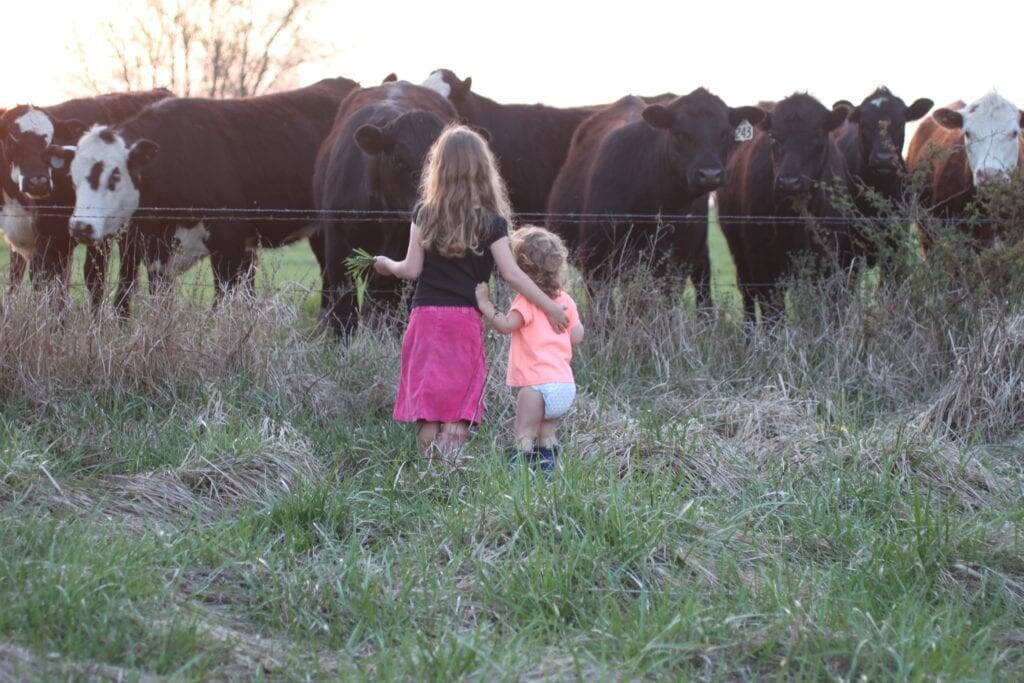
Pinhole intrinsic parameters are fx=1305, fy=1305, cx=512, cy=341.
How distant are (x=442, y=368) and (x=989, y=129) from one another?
624 cm

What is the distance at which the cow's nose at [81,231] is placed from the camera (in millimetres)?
9312

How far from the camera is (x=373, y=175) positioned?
9.01 meters

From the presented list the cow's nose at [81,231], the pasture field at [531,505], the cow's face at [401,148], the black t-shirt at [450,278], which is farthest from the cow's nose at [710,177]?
the cow's nose at [81,231]

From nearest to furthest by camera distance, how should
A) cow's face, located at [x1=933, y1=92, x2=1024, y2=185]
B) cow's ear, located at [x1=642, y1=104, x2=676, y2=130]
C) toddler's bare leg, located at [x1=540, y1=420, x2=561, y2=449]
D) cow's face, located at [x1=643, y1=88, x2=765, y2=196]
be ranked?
toddler's bare leg, located at [x1=540, y1=420, x2=561, y2=449] → cow's face, located at [x1=643, y1=88, x2=765, y2=196] → cow's ear, located at [x1=642, y1=104, x2=676, y2=130] → cow's face, located at [x1=933, y1=92, x2=1024, y2=185]

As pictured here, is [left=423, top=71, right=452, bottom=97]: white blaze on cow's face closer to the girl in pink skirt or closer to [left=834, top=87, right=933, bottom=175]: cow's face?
[left=834, top=87, right=933, bottom=175]: cow's face

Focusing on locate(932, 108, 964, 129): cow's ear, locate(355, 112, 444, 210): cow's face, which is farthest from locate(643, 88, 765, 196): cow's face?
locate(932, 108, 964, 129): cow's ear

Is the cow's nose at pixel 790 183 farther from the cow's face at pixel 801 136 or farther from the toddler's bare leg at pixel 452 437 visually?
the toddler's bare leg at pixel 452 437

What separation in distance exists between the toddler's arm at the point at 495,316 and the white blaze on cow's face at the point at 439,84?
637cm

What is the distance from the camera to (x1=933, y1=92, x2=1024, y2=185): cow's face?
32.5 ft

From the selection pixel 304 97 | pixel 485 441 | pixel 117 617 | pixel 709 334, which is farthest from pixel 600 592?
pixel 304 97

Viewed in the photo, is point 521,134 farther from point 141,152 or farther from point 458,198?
point 458,198

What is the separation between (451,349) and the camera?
5848mm

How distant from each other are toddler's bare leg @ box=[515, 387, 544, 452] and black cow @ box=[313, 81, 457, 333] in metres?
2.74

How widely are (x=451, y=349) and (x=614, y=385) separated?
1733 mm
